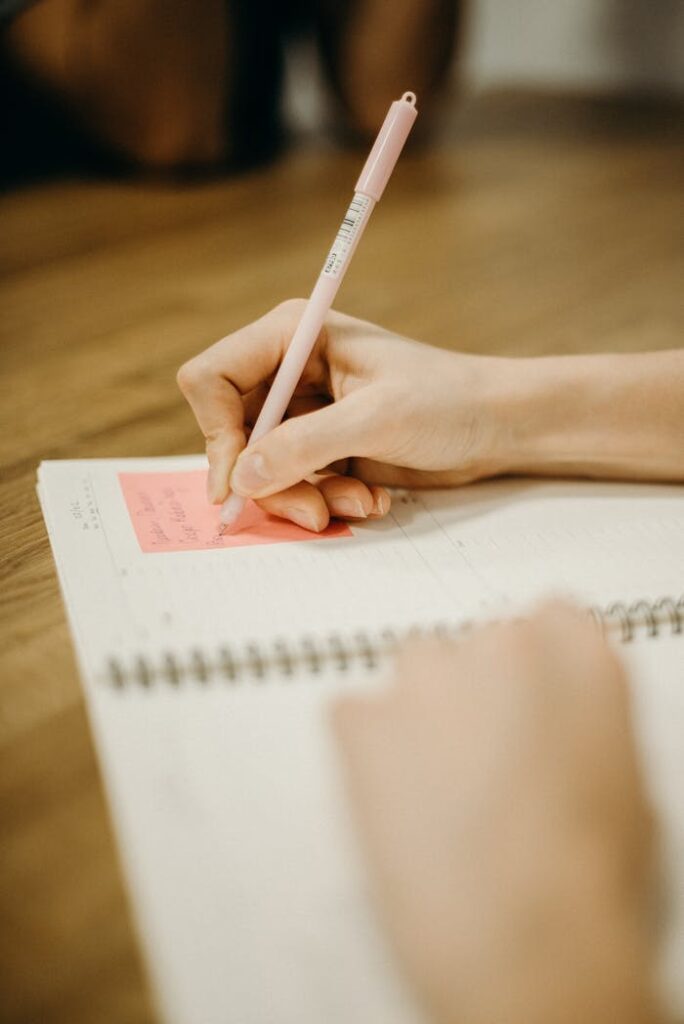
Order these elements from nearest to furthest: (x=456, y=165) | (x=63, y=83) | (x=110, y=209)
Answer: (x=110, y=209), (x=63, y=83), (x=456, y=165)

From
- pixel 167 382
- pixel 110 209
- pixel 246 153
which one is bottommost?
pixel 167 382

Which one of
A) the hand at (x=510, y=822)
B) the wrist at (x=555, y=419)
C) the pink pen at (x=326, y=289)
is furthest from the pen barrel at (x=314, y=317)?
the hand at (x=510, y=822)

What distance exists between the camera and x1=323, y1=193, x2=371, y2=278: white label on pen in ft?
2.07

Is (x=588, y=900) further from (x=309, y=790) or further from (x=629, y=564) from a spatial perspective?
(x=629, y=564)

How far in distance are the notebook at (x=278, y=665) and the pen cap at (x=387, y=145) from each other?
0.20 metres

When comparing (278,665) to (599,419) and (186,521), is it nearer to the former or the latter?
(186,521)

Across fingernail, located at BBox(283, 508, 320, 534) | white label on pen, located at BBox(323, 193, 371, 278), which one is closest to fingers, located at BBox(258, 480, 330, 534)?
fingernail, located at BBox(283, 508, 320, 534)

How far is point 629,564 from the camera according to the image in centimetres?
60

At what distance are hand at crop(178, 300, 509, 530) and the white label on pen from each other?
0.04 metres

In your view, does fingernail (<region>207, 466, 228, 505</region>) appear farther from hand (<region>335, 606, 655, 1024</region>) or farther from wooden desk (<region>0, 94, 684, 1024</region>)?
hand (<region>335, 606, 655, 1024</region>)

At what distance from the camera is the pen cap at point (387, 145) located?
618 millimetres

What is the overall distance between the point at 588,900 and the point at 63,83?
5.22 ft

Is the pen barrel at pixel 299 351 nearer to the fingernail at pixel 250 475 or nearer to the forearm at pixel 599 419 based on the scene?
the fingernail at pixel 250 475

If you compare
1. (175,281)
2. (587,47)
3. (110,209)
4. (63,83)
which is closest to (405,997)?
(175,281)
